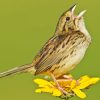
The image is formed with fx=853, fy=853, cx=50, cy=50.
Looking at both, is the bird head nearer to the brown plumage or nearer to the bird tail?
the brown plumage

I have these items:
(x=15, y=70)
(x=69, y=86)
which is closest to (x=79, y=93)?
(x=69, y=86)

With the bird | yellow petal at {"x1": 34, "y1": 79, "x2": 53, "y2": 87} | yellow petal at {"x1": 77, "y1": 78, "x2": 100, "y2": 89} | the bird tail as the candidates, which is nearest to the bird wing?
the bird

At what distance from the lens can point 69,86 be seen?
524cm

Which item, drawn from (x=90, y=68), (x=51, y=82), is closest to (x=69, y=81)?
(x=51, y=82)

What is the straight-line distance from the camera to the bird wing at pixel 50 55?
5449 mm

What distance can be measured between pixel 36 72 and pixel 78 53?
0.29 meters

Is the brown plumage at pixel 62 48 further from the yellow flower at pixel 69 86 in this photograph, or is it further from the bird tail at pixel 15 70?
the yellow flower at pixel 69 86

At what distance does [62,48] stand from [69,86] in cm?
33

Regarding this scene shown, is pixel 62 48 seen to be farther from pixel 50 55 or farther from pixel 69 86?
pixel 69 86

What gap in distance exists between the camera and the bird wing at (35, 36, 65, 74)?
5.45m

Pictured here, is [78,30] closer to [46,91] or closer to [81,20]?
[81,20]

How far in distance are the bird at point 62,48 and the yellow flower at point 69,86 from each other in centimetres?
15

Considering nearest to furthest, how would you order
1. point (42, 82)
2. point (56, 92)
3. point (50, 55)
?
point (56, 92), point (42, 82), point (50, 55)

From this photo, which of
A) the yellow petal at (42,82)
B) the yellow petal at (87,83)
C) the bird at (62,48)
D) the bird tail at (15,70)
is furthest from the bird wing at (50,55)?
the yellow petal at (87,83)
